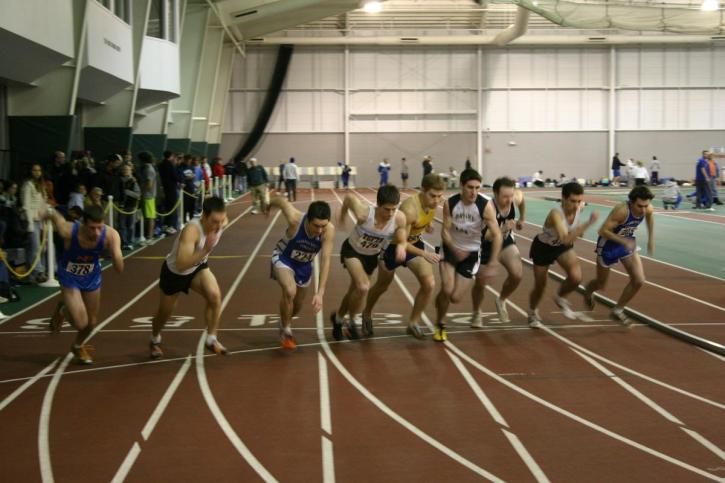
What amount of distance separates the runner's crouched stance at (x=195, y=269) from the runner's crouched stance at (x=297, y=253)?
2.28ft

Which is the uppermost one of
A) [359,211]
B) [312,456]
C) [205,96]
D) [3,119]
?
[205,96]

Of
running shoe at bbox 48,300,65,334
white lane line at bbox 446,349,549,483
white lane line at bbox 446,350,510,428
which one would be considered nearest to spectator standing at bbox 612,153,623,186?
white lane line at bbox 446,350,510,428

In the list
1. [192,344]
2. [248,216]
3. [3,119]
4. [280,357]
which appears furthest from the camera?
[248,216]

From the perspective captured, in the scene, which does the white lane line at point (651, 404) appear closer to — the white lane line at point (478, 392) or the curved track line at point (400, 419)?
the white lane line at point (478, 392)

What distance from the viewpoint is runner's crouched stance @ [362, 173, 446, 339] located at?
9.49 metres

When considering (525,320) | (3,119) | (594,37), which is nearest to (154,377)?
(525,320)

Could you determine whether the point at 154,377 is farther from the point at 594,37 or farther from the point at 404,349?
the point at 594,37

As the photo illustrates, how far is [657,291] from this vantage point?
13.5 m

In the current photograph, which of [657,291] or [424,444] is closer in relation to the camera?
[424,444]

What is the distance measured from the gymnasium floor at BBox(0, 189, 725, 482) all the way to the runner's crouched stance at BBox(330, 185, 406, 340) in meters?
0.49

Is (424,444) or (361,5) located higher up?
(361,5)

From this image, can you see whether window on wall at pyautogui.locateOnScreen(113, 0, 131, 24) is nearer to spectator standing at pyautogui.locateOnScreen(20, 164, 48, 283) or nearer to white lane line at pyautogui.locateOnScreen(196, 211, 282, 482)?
spectator standing at pyautogui.locateOnScreen(20, 164, 48, 283)

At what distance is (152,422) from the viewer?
271 inches

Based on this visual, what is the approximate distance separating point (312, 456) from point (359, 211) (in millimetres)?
3871
